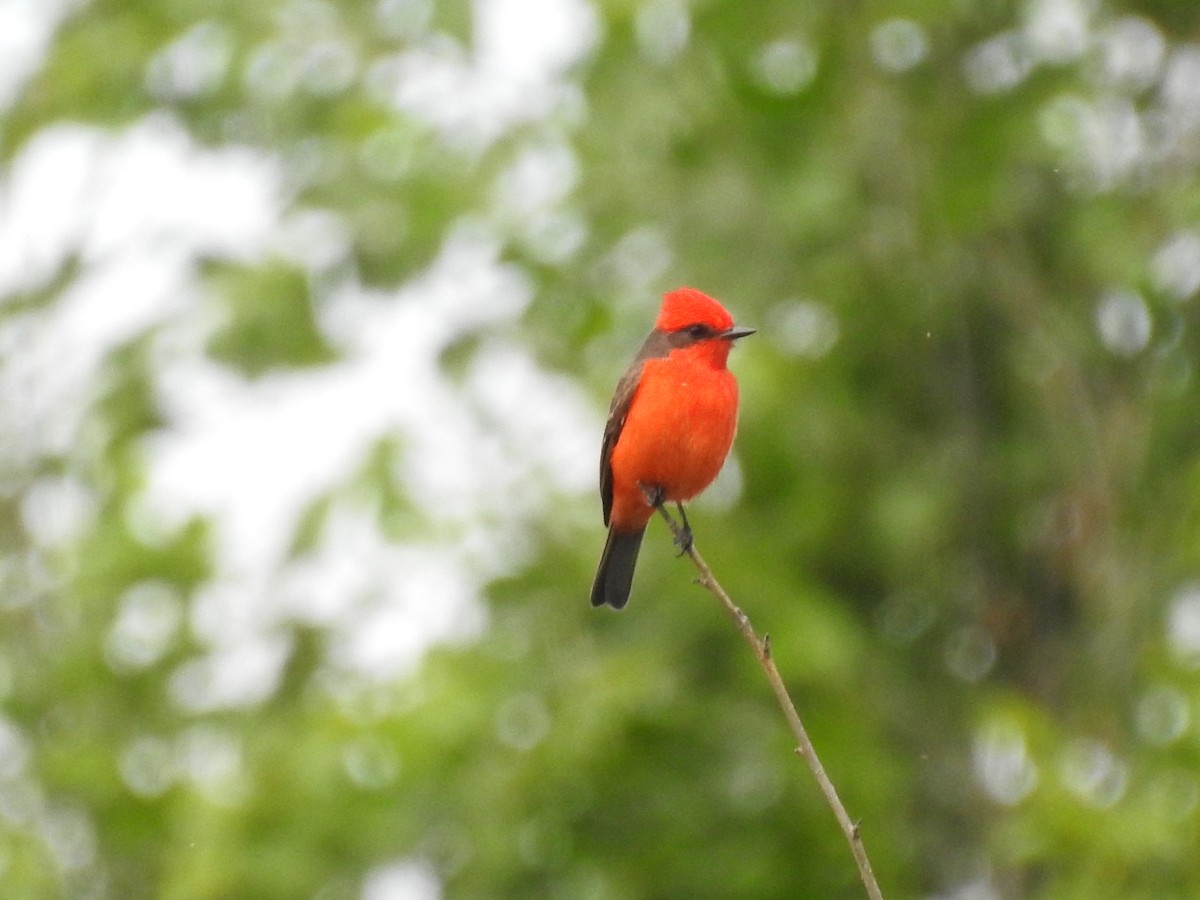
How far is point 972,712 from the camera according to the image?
700cm

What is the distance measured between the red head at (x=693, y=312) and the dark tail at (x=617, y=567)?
26.8 inches

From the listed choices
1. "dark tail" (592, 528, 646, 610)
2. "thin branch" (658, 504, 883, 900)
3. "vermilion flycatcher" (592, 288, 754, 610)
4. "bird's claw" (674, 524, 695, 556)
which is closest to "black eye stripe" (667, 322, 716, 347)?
"vermilion flycatcher" (592, 288, 754, 610)

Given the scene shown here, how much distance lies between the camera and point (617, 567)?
5152 mm

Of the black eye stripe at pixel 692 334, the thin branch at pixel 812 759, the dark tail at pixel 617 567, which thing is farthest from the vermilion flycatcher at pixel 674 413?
the thin branch at pixel 812 759

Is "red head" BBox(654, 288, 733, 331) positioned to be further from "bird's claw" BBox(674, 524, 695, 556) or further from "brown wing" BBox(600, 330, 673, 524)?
"bird's claw" BBox(674, 524, 695, 556)

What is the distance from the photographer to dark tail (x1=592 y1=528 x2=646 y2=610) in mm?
5102

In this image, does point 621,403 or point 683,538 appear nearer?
point 683,538

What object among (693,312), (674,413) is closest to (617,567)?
(674,413)

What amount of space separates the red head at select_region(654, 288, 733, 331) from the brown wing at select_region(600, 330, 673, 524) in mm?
59

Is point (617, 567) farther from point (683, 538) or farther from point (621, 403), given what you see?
point (683, 538)

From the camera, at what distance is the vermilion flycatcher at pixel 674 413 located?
461cm

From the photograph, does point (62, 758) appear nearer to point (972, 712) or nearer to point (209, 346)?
point (209, 346)

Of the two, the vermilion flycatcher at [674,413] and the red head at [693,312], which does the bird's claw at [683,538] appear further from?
the red head at [693,312]

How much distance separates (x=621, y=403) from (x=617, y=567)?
54cm
